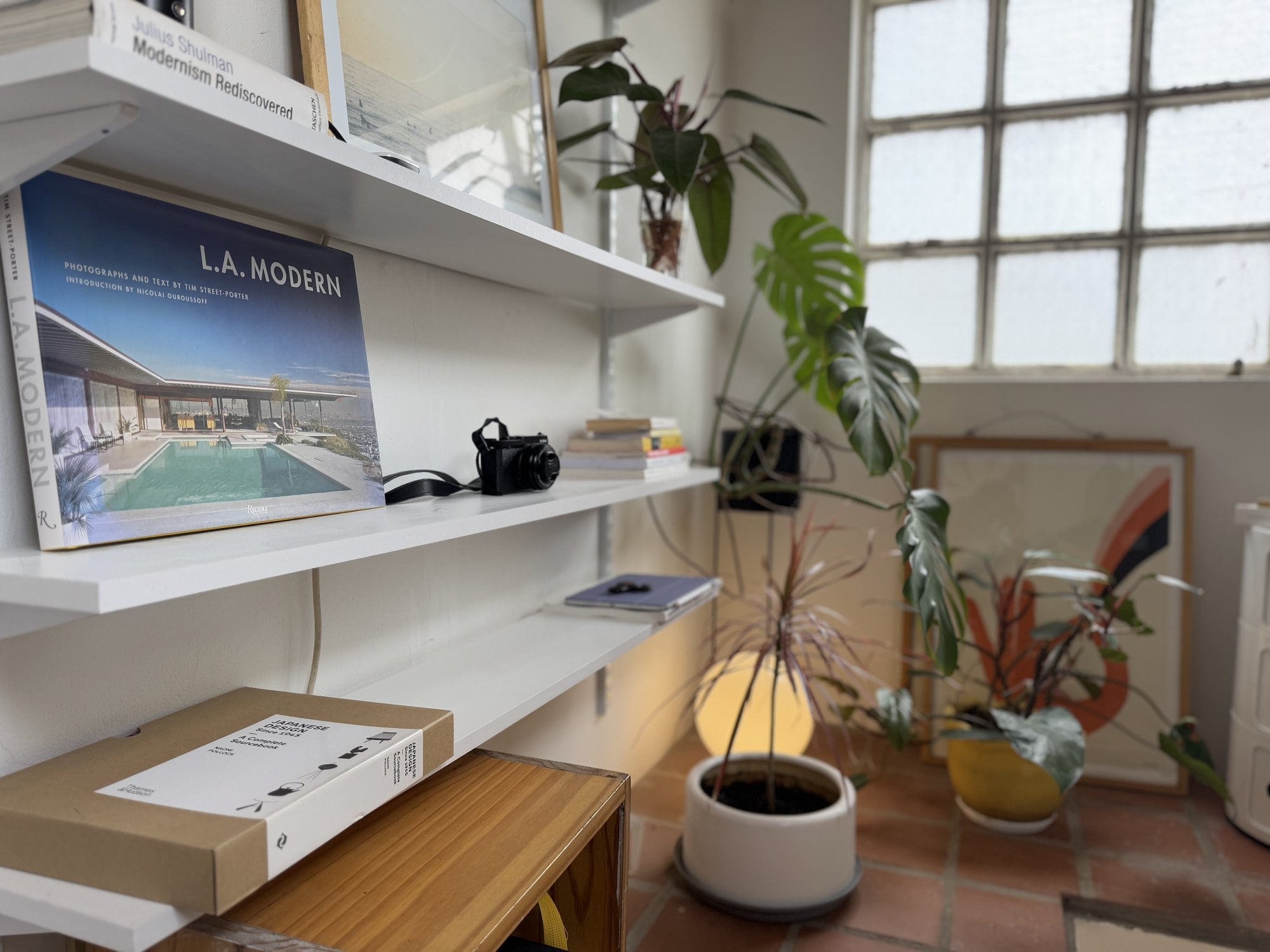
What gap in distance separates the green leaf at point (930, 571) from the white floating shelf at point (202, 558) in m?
0.76

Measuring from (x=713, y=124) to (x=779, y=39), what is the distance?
35 centimetres

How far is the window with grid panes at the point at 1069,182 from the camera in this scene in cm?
247

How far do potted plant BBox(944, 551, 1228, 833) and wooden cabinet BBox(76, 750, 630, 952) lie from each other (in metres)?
1.19

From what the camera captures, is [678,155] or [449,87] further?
[678,155]

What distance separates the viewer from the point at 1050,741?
1911mm

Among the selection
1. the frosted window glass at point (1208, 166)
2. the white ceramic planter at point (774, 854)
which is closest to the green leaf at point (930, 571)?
the white ceramic planter at point (774, 854)

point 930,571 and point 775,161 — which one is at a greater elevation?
point 775,161

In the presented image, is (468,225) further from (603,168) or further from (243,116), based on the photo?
(603,168)

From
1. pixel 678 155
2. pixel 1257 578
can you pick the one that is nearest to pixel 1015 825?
pixel 1257 578

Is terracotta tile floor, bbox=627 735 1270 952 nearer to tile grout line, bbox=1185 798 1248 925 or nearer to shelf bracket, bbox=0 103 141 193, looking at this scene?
tile grout line, bbox=1185 798 1248 925

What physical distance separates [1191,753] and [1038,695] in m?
0.36

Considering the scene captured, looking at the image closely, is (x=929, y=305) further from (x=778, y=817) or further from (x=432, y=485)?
(x=432, y=485)

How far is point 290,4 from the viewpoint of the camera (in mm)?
1066

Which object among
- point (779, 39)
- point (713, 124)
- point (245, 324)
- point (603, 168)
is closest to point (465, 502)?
point (245, 324)
